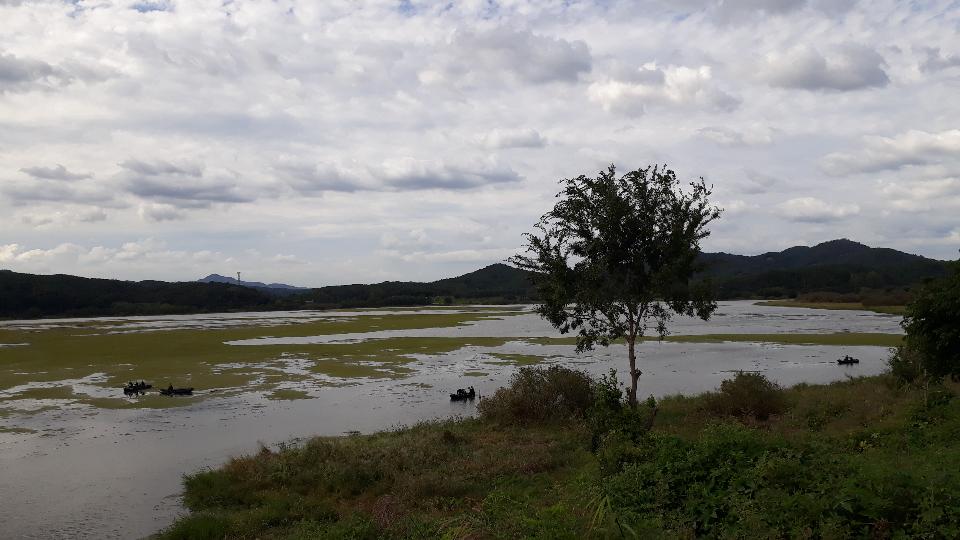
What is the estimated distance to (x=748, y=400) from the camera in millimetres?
23875

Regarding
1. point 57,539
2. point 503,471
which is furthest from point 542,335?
point 57,539

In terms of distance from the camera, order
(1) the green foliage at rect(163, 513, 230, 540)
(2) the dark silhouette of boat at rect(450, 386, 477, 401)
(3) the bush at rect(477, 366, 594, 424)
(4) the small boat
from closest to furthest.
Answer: (1) the green foliage at rect(163, 513, 230, 540), (3) the bush at rect(477, 366, 594, 424), (2) the dark silhouette of boat at rect(450, 386, 477, 401), (4) the small boat

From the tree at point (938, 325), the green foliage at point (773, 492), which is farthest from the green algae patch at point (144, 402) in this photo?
the tree at point (938, 325)

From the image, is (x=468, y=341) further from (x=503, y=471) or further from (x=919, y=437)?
(x=919, y=437)

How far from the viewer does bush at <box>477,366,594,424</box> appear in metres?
25.5

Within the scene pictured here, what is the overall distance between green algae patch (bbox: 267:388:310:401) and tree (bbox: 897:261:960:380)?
28562mm

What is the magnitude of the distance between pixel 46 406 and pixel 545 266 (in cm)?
2802

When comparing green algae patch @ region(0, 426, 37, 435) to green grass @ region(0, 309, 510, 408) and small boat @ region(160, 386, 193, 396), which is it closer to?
green grass @ region(0, 309, 510, 408)

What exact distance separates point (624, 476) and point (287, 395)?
27193mm

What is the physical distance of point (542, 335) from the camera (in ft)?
250

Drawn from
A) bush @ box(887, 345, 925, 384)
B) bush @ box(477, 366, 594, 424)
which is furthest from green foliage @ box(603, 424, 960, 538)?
bush @ box(887, 345, 925, 384)

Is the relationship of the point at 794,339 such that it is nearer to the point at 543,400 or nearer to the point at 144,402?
the point at 543,400

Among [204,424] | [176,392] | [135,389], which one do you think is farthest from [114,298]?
[204,424]

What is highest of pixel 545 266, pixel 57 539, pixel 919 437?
pixel 545 266
